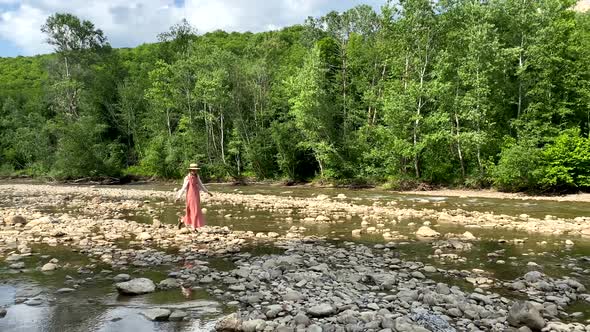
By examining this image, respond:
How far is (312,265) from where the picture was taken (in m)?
9.96

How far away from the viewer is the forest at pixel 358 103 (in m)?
33.3

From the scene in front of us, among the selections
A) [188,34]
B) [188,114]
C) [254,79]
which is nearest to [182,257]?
[254,79]

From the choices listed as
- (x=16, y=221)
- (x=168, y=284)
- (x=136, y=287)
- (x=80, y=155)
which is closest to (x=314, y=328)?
(x=168, y=284)

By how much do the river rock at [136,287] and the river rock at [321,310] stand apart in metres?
3.14

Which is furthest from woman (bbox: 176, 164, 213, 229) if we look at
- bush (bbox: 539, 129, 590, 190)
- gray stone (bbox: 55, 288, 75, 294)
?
bush (bbox: 539, 129, 590, 190)

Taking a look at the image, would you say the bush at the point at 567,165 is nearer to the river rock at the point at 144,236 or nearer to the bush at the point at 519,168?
the bush at the point at 519,168

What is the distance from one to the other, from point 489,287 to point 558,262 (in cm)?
345

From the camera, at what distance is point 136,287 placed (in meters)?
7.91

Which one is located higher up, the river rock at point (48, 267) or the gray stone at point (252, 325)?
the river rock at point (48, 267)

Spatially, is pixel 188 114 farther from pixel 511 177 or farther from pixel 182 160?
pixel 511 177

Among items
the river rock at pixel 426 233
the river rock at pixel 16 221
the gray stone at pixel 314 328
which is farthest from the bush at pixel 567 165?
the river rock at pixel 16 221

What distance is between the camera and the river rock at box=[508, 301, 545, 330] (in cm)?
637

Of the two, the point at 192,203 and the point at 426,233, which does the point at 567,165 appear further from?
the point at 192,203

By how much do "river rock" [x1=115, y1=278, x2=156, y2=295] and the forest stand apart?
27999 millimetres
